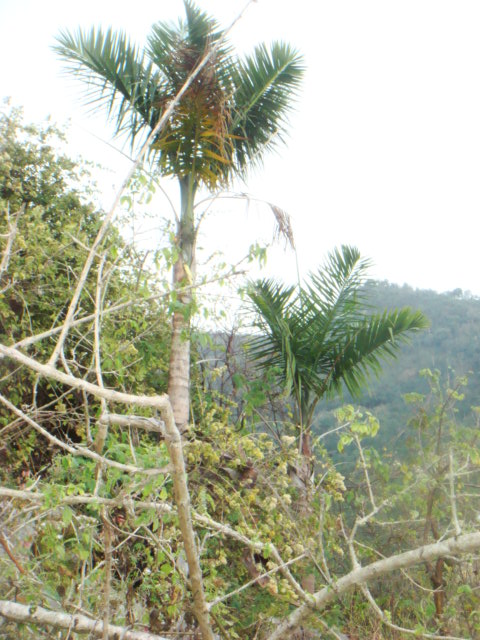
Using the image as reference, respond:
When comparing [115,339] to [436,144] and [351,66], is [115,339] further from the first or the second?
[436,144]

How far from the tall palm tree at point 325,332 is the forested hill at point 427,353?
267 centimetres

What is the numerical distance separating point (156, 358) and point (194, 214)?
1.63 metres

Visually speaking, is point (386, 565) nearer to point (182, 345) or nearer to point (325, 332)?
point (182, 345)

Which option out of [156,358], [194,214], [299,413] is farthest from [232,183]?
[299,413]

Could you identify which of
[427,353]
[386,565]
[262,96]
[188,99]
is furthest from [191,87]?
[427,353]

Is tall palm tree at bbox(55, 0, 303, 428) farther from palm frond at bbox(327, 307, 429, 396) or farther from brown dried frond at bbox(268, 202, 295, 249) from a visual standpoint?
palm frond at bbox(327, 307, 429, 396)

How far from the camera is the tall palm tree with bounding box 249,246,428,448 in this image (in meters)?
6.24

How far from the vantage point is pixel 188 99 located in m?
5.79

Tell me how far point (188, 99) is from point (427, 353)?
9.58 m

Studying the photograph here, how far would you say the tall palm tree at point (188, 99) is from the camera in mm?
5820

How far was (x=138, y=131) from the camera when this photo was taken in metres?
6.63

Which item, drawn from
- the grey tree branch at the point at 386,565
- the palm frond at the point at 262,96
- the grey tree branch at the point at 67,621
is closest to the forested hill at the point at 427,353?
the palm frond at the point at 262,96

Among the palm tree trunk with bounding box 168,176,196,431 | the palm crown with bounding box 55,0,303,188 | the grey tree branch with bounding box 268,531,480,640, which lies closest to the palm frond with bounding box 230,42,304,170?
the palm crown with bounding box 55,0,303,188

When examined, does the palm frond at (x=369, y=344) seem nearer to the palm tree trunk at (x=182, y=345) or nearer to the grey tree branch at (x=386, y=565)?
the palm tree trunk at (x=182, y=345)
